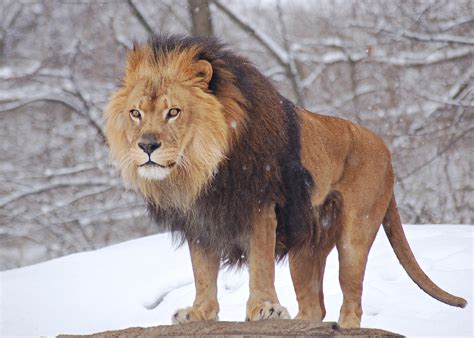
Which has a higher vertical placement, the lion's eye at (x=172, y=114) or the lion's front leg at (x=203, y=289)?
the lion's eye at (x=172, y=114)

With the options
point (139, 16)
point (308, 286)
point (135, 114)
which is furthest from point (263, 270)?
point (139, 16)

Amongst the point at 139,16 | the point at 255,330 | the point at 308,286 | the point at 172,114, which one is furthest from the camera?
the point at 139,16

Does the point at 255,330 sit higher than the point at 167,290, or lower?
higher

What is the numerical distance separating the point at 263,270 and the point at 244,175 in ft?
1.47

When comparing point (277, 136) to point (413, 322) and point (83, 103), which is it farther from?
point (83, 103)

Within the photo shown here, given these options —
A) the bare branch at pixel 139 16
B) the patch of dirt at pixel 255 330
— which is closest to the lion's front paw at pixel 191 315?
the patch of dirt at pixel 255 330

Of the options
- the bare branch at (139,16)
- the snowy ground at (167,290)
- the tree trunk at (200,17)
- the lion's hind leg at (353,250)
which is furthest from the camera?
the bare branch at (139,16)

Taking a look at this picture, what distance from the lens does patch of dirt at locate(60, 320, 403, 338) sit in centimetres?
403

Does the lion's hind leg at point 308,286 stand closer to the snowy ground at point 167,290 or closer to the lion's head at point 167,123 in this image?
the snowy ground at point 167,290

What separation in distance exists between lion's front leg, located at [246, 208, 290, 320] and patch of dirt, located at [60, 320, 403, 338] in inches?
10.5

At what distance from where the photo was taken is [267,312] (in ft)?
14.9

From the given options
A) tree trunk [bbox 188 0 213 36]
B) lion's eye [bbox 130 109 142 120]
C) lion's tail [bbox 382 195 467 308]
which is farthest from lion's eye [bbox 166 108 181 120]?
tree trunk [bbox 188 0 213 36]

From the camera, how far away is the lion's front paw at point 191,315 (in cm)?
478

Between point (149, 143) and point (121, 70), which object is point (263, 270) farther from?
point (121, 70)
